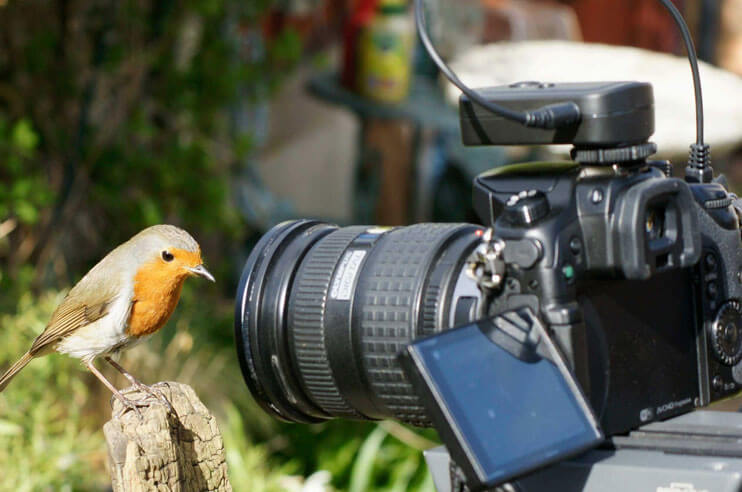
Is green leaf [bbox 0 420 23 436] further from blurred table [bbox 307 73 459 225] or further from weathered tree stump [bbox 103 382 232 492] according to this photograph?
blurred table [bbox 307 73 459 225]

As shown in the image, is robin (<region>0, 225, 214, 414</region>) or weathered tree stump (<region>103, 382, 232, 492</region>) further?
robin (<region>0, 225, 214, 414</region>)

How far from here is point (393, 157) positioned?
6.81 meters

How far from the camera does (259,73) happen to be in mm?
4992

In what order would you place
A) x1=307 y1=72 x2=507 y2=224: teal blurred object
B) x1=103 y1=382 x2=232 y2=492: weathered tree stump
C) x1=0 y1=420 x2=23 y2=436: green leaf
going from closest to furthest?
x1=103 y1=382 x2=232 y2=492: weathered tree stump → x1=0 y1=420 x2=23 y2=436: green leaf → x1=307 y1=72 x2=507 y2=224: teal blurred object

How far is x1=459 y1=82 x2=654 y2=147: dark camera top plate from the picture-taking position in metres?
1.87

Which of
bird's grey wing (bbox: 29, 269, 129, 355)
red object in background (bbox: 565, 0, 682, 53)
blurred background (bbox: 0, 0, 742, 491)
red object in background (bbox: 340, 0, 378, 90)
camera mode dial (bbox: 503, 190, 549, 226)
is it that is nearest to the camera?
camera mode dial (bbox: 503, 190, 549, 226)

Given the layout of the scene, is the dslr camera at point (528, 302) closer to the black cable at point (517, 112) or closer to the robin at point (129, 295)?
the black cable at point (517, 112)

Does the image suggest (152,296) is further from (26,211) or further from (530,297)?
(26,211)

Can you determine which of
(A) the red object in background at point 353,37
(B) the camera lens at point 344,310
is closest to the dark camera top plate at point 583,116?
(B) the camera lens at point 344,310

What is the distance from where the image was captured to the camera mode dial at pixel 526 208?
6.04 ft

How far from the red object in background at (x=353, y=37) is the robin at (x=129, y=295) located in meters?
3.57

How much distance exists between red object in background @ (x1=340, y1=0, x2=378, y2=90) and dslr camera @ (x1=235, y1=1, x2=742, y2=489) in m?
3.84

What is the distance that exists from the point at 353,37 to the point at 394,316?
423 centimetres

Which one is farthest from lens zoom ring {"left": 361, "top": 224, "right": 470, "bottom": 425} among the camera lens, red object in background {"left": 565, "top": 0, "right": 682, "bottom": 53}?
red object in background {"left": 565, "top": 0, "right": 682, "bottom": 53}
